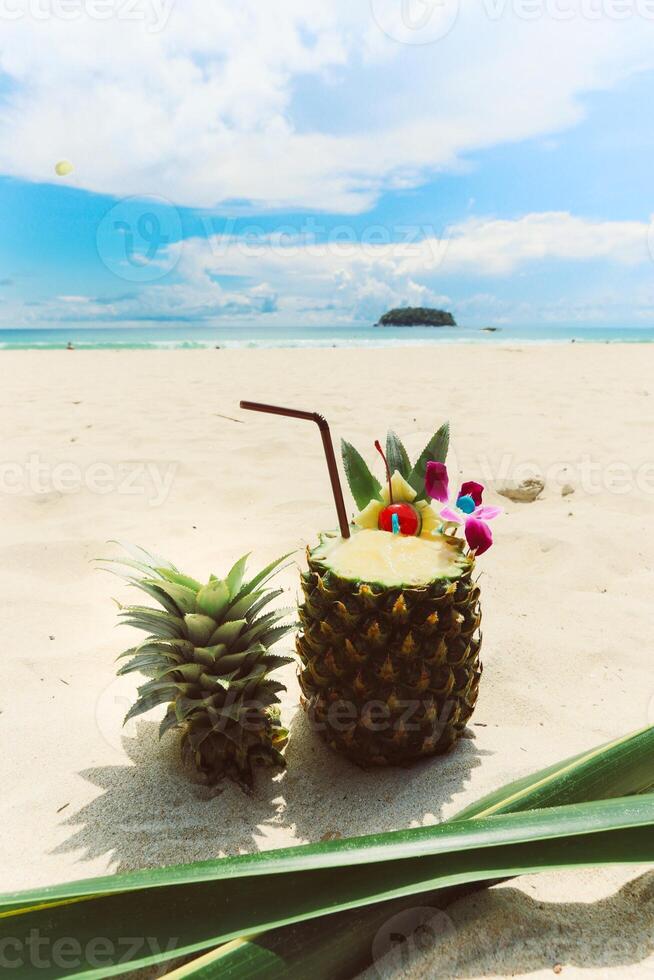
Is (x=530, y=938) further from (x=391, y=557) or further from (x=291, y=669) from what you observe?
(x=291, y=669)

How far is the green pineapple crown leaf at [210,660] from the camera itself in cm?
146

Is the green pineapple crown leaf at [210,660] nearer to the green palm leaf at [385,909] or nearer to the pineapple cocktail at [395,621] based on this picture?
the pineapple cocktail at [395,621]

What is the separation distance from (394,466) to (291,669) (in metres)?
0.85

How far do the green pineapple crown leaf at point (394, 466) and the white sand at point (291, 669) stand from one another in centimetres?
68

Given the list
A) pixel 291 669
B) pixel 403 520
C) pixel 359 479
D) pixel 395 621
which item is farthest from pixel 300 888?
pixel 291 669

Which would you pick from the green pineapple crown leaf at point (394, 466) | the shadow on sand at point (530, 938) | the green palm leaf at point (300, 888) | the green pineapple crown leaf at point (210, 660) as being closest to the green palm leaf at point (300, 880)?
the green palm leaf at point (300, 888)

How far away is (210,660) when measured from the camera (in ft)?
4.83

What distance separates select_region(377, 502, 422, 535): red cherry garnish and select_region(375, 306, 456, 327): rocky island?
4739 cm

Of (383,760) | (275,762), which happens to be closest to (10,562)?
(275,762)

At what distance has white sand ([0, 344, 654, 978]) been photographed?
1151mm

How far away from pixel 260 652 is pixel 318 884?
0.57m

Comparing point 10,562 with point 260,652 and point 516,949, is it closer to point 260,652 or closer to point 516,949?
point 260,652

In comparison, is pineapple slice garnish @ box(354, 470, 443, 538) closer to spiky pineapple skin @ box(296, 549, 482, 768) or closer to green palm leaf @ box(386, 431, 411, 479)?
green palm leaf @ box(386, 431, 411, 479)

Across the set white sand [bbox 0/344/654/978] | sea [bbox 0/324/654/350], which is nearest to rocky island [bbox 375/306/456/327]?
sea [bbox 0/324/654/350]
